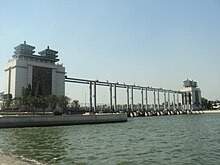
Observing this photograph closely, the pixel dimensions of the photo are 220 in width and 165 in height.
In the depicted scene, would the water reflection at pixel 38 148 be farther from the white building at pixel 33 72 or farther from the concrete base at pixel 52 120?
the white building at pixel 33 72

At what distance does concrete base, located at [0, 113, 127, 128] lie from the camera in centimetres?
5316

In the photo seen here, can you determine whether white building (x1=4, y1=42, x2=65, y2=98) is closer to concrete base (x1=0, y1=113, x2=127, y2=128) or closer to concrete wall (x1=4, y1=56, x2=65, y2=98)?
concrete wall (x1=4, y1=56, x2=65, y2=98)

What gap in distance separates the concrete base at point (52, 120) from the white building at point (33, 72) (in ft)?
193

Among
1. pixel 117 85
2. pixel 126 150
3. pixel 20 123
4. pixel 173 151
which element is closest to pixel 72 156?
pixel 126 150

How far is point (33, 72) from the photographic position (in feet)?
416

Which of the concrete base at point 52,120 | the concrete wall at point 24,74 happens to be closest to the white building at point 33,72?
the concrete wall at point 24,74

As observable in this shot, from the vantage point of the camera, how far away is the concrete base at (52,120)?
174ft

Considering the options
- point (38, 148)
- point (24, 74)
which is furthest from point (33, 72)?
point (38, 148)

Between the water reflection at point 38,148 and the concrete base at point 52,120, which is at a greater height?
the concrete base at point 52,120

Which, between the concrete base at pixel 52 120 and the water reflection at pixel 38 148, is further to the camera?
the concrete base at pixel 52 120

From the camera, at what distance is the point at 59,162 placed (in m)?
15.9

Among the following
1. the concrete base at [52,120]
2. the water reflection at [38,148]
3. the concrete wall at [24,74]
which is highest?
the concrete wall at [24,74]

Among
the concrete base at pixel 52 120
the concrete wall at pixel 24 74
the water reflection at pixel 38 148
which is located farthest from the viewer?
the concrete wall at pixel 24 74

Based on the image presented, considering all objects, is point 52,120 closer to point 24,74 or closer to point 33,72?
point 24,74
